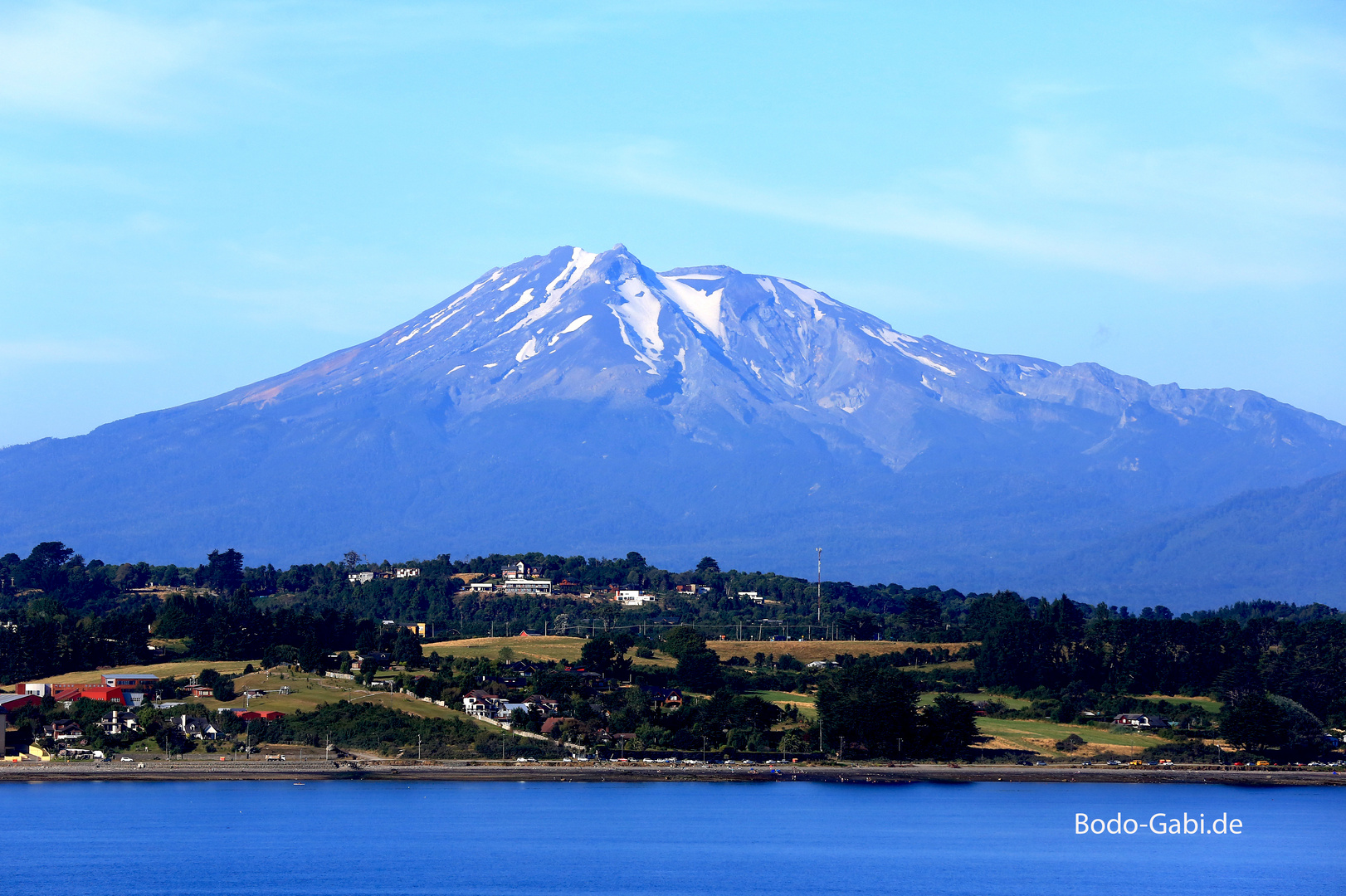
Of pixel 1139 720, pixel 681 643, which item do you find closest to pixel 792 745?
pixel 1139 720

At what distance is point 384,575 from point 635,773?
80508mm

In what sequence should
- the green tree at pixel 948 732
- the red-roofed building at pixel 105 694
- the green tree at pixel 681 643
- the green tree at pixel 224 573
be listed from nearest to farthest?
1. the green tree at pixel 948 732
2. the red-roofed building at pixel 105 694
3. the green tree at pixel 681 643
4. the green tree at pixel 224 573

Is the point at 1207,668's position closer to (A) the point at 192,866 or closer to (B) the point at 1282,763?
(B) the point at 1282,763

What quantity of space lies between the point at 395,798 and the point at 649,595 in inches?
3006

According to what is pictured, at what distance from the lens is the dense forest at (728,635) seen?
8681cm

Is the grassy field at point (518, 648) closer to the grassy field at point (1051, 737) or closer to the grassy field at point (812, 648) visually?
the grassy field at point (812, 648)

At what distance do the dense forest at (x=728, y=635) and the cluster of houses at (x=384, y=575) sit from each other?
1.43 meters

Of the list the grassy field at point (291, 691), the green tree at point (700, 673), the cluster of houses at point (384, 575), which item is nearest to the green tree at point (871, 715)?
the green tree at point (700, 673)

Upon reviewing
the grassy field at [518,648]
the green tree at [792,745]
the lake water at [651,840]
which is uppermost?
the grassy field at [518,648]

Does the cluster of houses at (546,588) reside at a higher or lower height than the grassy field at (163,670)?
higher

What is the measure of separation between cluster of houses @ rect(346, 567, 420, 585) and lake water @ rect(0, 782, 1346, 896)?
76075 mm

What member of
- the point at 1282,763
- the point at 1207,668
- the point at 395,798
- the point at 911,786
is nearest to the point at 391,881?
the point at 395,798

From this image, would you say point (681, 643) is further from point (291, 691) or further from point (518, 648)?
point (291, 691)

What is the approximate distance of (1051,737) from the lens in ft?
298
